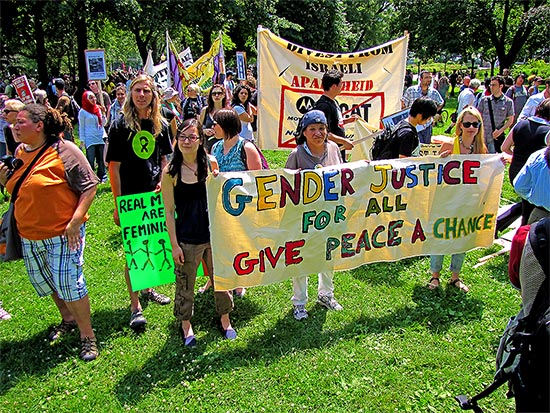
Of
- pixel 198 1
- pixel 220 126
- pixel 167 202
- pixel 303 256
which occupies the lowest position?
pixel 303 256

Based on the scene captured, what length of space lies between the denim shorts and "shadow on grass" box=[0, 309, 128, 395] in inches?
21.8

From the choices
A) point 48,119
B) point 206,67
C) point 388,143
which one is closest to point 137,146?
point 48,119

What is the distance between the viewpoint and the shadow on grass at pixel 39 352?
3732mm

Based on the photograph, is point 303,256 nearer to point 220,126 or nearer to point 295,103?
point 220,126

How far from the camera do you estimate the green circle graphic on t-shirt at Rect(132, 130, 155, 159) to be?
408 centimetres

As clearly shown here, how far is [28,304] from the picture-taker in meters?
4.79

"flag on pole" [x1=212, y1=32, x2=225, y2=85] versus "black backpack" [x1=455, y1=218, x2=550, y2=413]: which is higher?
"flag on pole" [x1=212, y1=32, x2=225, y2=85]

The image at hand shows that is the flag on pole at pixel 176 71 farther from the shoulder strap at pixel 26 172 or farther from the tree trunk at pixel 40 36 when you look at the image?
the tree trunk at pixel 40 36

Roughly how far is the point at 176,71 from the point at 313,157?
728cm

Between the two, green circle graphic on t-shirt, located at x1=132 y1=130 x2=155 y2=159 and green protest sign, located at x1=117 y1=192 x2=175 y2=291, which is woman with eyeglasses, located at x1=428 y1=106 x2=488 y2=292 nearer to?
green protest sign, located at x1=117 y1=192 x2=175 y2=291

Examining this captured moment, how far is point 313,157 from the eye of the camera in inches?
162

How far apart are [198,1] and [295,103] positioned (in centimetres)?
1900

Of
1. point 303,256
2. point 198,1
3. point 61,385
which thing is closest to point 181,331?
point 61,385

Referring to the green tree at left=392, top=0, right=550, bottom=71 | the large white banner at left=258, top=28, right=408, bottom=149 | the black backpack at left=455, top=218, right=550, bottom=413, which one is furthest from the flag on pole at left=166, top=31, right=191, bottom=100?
the green tree at left=392, top=0, right=550, bottom=71
